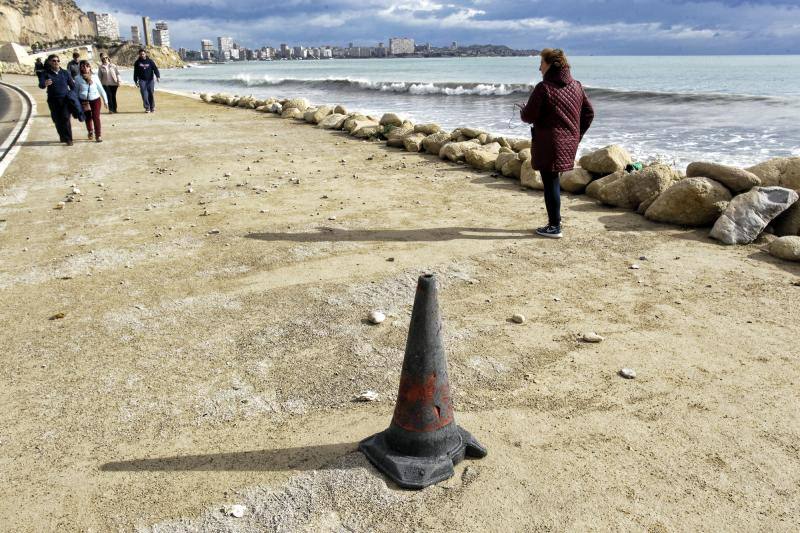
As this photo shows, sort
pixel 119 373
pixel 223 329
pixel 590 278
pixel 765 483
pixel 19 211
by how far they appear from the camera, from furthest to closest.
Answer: pixel 19 211 < pixel 590 278 < pixel 223 329 < pixel 119 373 < pixel 765 483

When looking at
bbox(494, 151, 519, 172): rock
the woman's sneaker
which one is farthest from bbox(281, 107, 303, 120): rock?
the woman's sneaker

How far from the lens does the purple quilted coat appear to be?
225 inches

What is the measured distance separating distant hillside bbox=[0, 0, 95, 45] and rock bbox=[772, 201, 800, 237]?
12388cm

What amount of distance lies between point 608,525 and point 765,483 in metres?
0.81

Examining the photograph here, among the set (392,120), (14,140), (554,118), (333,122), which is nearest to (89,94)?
(14,140)

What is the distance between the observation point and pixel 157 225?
Answer: 255 inches

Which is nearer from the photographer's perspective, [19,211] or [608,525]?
[608,525]

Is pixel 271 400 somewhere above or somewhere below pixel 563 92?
below

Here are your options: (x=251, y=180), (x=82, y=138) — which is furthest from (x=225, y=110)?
(x=251, y=180)

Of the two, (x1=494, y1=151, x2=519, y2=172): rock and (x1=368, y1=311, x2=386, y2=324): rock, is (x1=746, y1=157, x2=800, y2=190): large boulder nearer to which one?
(x1=494, y1=151, x2=519, y2=172): rock

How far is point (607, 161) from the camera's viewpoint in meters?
7.57

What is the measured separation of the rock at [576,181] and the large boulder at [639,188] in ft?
2.06

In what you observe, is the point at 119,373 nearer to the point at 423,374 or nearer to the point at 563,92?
the point at 423,374

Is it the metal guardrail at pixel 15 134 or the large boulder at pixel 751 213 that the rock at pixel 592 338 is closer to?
the large boulder at pixel 751 213
